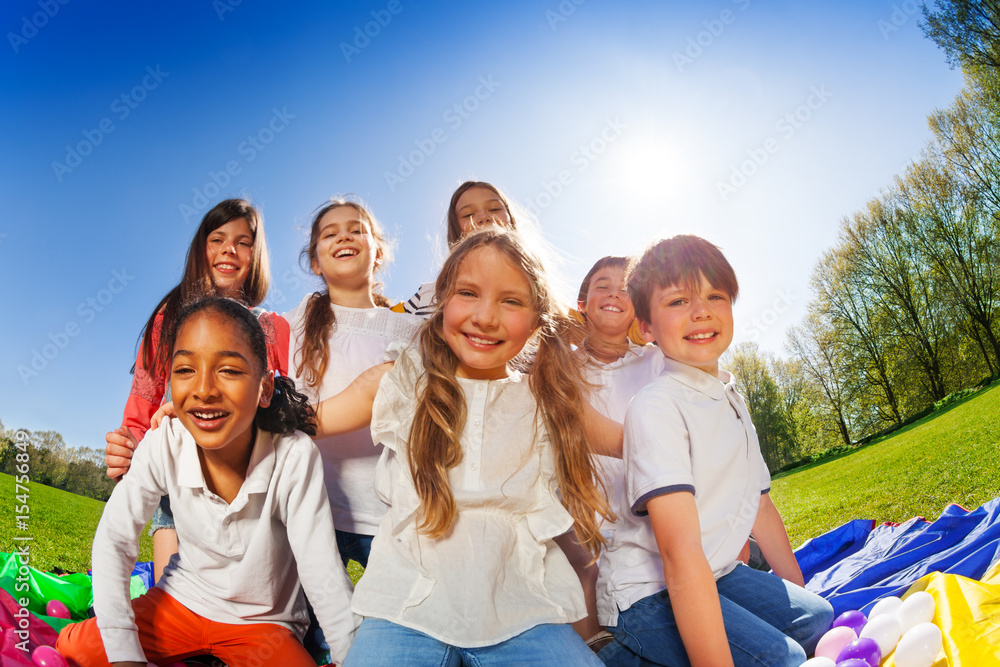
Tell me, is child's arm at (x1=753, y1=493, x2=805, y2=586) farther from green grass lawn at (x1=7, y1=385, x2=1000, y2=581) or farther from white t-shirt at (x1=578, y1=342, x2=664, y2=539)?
green grass lawn at (x1=7, y1=385, x2=1000, y2=581)

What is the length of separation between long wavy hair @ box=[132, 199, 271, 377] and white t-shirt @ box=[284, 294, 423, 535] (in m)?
0.34

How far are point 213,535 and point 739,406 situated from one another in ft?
6.55

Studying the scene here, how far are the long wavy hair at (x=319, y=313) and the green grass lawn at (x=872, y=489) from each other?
3.18 ft

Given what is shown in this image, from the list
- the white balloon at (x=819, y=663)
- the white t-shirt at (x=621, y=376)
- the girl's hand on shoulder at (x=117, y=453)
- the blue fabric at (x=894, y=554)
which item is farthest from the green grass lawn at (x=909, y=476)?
the girl's hand on shoulder at (x=117, y=453)

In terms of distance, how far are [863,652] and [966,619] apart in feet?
1.50

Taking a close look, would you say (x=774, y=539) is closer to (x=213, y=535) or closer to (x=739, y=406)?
(x=739, y=406)

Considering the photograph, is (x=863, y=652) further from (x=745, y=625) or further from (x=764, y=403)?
(x=764, y=403)

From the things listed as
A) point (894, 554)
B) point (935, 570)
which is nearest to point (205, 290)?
point (935, 570)

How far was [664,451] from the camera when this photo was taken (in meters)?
2.11

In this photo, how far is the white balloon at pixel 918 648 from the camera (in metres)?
2.15

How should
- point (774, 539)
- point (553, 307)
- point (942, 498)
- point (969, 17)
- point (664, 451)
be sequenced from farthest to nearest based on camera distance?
point (969, 17) < point (942, 498) < point (774, 539) < point (553, 307) < point (664, 451)

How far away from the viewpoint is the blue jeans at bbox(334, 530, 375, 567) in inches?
107

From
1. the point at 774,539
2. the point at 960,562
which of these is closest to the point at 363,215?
the point at 774,539

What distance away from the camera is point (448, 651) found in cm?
185
